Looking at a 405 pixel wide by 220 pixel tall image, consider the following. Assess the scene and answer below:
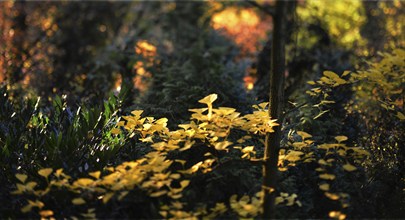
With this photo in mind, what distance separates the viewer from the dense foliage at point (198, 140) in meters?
3.19

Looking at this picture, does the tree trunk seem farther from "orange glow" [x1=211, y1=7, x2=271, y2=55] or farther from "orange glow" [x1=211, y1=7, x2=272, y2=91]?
"orange glow" [x1=211, y1=7, x2=271, y2=55]

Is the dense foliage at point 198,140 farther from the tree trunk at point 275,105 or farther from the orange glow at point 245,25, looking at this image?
the orange glow at point 245,25

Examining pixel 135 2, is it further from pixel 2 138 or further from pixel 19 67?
pixel 2 138

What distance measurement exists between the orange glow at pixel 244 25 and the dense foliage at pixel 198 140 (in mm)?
4933

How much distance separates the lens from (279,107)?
3.32 m

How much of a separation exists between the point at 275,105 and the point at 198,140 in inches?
35.4

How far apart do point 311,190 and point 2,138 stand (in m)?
2.66

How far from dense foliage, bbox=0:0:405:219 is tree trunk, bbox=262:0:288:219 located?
0.06m

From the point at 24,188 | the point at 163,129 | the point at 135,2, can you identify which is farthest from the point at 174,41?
the point at 24,188

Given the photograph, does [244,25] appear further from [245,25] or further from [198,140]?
[198,140]

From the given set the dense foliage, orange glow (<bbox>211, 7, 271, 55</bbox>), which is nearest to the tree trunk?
the dense foliage

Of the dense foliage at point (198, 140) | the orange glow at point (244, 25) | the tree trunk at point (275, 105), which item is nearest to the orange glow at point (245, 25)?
the orange glow at point (244, 25)

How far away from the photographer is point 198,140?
3.97 meters

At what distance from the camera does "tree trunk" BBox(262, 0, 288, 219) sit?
3.10 meters
